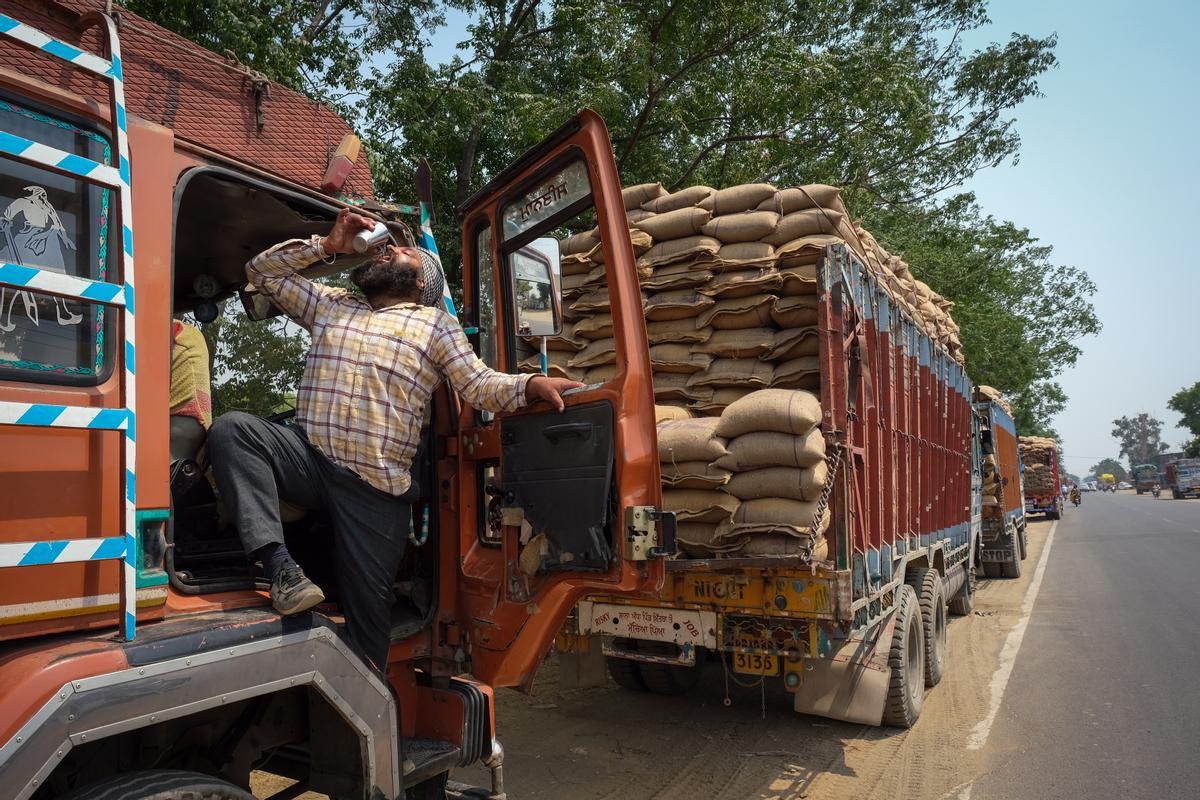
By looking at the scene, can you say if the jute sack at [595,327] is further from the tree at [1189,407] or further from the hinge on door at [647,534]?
the tree at [1189,407]

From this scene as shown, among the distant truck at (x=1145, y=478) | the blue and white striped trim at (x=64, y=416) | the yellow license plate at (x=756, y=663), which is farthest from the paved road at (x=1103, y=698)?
the distant truck at (x=1145, y=478)

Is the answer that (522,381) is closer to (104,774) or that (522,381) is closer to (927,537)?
(104,774)

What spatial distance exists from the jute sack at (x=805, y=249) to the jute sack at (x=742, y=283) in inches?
4.4

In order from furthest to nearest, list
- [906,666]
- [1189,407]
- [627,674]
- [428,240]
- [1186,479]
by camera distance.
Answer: [1189,407]
[1186,479]
[627,674]
[906,666]
[428,240]

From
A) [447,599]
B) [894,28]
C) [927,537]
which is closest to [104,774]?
[447,599]

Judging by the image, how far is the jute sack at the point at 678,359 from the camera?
4.72 m

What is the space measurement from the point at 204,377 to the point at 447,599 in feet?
3.49

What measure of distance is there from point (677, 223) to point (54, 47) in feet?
12.2

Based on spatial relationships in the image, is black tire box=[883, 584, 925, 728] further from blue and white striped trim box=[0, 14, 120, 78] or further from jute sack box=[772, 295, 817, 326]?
blue and white striped trim box=[0, 14, 120, 78]

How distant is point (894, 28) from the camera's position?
554 inches

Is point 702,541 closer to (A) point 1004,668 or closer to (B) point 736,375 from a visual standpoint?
(B) point 736,375

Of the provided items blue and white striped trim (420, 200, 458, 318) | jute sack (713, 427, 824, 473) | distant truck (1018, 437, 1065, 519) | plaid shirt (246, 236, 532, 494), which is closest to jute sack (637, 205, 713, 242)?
jute sack (713, 427, 824, 473)

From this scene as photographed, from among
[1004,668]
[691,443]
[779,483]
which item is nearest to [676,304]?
[691,443]

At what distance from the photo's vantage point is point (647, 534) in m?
2.30
